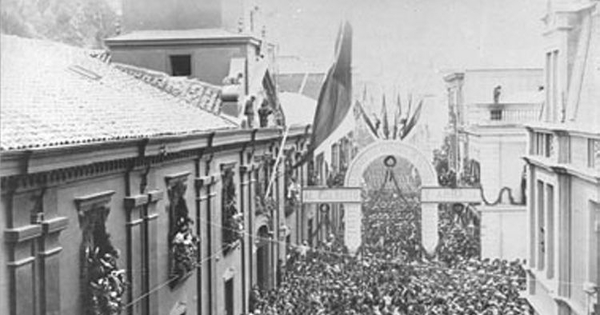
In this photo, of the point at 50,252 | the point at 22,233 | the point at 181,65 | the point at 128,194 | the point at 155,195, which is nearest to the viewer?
the point at 22,233

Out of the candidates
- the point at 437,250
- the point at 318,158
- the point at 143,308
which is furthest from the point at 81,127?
the point at 437,250

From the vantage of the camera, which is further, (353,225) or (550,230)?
(353,225)

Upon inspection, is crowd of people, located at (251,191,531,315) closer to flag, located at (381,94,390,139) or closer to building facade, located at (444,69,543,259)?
building facade, located at (444,69,543,259)

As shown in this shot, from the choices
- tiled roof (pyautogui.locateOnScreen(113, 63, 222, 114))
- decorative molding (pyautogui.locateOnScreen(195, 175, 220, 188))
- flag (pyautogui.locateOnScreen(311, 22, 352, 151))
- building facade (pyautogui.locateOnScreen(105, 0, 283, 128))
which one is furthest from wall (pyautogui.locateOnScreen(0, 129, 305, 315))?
building facade (pyautogui.locateOnScreen(105, 0, 283, 128))

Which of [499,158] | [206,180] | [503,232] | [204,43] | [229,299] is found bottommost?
[229,299]

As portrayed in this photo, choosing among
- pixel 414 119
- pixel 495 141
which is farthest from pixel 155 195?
pixel 495 141

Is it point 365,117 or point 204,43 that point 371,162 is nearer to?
point 365,117

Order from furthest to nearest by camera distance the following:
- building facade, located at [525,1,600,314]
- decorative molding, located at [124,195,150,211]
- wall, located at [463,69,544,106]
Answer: wall, located at [463,69,544,106] → building facade, located at [525,1,600,314] → decorative molding, located at [124,195,150,211]

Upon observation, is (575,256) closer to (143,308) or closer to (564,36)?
(564,36)
